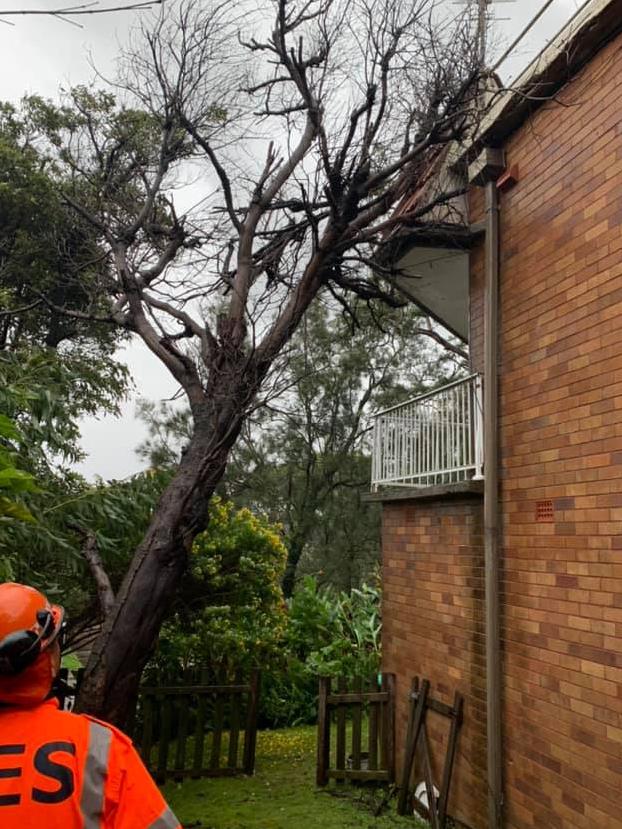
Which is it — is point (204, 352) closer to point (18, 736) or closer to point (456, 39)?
point (456, 39)

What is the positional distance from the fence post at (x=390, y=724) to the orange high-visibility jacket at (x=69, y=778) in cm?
577

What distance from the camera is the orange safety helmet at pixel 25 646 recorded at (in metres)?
1.69

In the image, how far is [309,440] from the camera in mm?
20078

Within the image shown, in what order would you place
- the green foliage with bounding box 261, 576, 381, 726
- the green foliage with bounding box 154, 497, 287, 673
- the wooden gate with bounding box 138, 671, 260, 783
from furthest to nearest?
the green foliage with bounding box 261, 576, 381, 726, the green foliage with bounding box 154, 497, 287, 673, the wooden gate with bounding box 138, 671, 260, 783

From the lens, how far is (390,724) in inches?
274

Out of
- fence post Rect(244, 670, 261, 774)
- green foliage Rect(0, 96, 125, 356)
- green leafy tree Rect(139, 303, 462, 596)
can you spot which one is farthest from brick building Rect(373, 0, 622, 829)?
green leafy tree Rect(139, 303, 462, 596)

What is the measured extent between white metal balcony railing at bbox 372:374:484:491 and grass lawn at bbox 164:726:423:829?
10.1 feet


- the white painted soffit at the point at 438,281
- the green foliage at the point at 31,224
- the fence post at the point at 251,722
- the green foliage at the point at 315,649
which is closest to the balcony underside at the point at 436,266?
the white painted soffit at the point at 438,281

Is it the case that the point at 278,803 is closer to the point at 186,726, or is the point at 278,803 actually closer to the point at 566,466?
the point at 186,726

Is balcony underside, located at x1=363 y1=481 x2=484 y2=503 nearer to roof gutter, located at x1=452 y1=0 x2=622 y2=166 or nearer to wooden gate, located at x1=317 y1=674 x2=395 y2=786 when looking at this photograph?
wooden gate, located at x1=317 y1=674 x2=395 y2=786

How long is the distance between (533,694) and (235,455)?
51.2ft

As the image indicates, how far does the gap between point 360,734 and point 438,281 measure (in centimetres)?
510

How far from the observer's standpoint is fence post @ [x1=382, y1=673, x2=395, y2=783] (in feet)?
22.6

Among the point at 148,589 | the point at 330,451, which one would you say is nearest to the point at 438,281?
the point at 148,589
